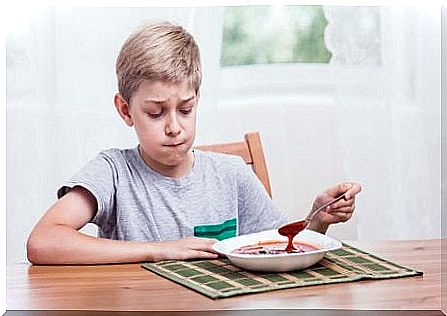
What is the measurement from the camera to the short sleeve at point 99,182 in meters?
1.31

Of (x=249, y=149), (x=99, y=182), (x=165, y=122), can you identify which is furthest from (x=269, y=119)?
(x=99, y=182)

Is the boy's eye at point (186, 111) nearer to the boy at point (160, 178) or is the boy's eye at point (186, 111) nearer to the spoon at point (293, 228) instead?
the boy at point (160, 178)

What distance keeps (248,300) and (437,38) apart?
0.49 m

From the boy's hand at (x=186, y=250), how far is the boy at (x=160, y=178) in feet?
0.04

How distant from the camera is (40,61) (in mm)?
1343

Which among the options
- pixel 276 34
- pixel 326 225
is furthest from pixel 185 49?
pixel 326 225

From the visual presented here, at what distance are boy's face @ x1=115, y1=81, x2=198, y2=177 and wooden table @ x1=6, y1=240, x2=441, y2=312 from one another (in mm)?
172

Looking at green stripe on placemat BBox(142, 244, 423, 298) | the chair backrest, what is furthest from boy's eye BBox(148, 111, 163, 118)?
green stripe on placemat BBox(142, 244, 423, 298)

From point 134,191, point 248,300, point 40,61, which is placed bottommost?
point 248,300

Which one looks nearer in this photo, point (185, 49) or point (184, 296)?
point (184, 296)

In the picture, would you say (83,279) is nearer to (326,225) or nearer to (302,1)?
(326,225)

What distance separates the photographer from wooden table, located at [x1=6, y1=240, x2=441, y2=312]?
112 cm

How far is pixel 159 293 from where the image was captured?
3.76 feet

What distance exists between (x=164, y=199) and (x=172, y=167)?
5cm
